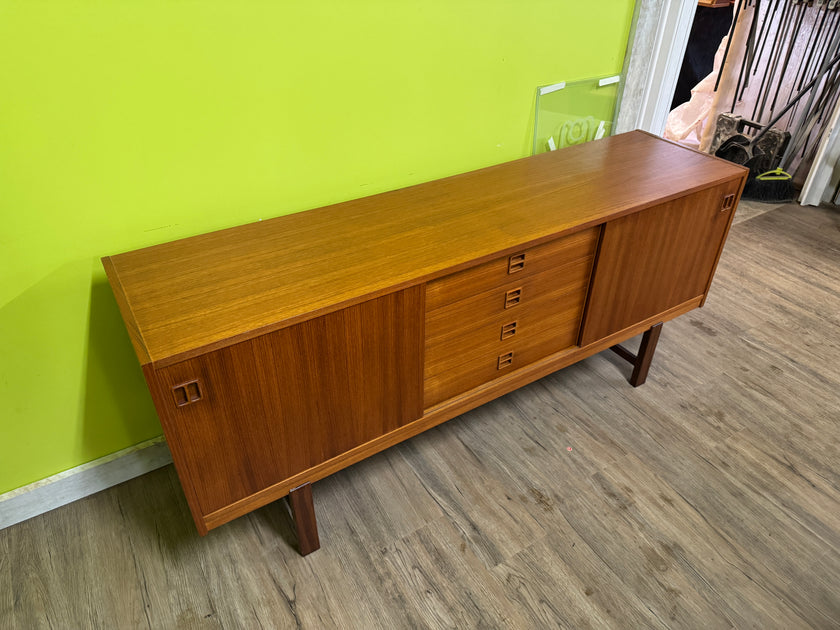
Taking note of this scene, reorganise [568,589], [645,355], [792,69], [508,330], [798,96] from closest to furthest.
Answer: [568,589] < [508,330] < [645,355] < [798,96] < [792,69]

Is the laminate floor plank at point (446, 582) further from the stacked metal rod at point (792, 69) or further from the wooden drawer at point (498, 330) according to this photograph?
the stacked metal rod at point (792, 69)

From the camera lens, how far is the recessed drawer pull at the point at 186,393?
42.4 inches

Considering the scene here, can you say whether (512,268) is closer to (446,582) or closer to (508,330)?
(508,330)

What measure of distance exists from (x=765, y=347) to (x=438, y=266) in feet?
5.28

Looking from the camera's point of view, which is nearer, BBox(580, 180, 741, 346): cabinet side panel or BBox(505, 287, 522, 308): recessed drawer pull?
BBox(505, 287, 522, 308): recessed drawer pull

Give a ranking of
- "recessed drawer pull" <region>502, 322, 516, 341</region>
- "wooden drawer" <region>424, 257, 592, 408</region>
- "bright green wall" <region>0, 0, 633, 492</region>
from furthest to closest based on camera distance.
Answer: "recessed drawer pull" <region>502, 322, 516, 341</region> → "wooden drawer" <region>424, 257, 592, 408</region> → "bright green wall" <region>0, 0, 633, 492</region>

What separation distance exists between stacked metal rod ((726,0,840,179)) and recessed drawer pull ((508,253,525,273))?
256 cm

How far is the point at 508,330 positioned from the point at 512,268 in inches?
7.9

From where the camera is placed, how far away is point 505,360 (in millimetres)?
1623

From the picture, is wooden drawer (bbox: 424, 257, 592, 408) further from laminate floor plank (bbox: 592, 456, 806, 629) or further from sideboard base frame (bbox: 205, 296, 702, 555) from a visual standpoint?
laminate floor plank (bbox: 592, 456, 806, 629)

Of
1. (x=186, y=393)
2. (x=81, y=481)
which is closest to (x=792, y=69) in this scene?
(x=186, y=393)

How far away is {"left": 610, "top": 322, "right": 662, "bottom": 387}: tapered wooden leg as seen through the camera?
1.95 metres

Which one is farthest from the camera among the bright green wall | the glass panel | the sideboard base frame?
the glass panel

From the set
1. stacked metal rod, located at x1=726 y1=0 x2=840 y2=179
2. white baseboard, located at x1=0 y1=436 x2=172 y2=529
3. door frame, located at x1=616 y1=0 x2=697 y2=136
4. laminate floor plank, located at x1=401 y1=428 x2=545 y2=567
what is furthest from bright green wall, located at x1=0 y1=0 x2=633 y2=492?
stacked metal rod, located at x1=726 y1=0 x2=840 y2=179
